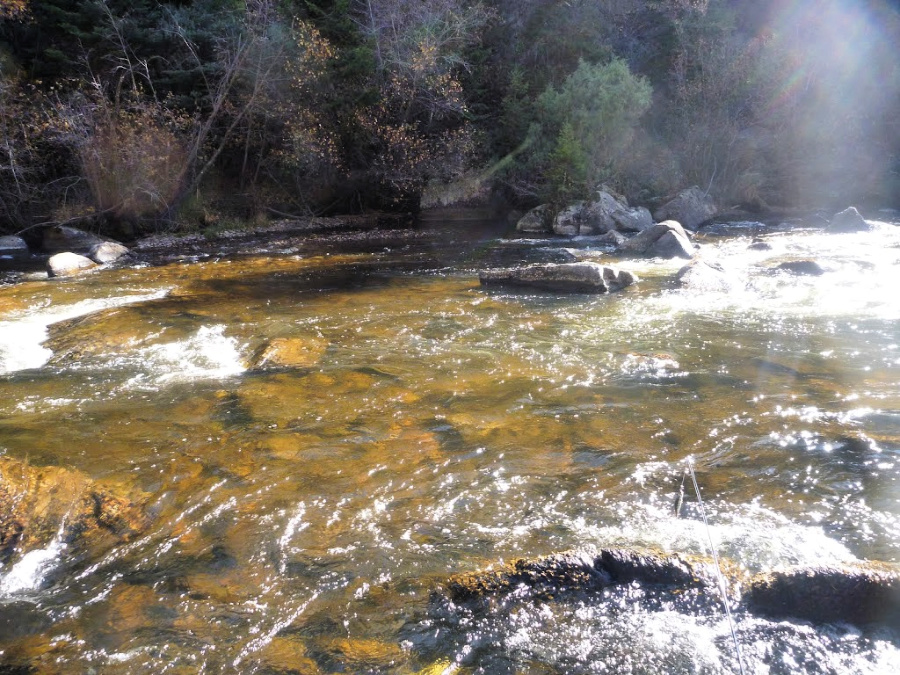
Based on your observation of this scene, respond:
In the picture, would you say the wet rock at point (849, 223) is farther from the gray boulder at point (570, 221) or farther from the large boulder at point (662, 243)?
the gray boulder at point (570, 221)

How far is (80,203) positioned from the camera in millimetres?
15047

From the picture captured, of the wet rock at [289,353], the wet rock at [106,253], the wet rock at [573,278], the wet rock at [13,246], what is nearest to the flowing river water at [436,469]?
the wet rock at [289,353]

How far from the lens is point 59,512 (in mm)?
3699

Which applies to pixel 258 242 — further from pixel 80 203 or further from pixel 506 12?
pixel 506 12

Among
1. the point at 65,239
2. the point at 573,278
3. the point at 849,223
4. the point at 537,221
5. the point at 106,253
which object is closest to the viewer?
the point at 573,278

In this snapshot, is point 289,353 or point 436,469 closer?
point 436,469

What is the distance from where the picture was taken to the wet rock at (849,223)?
50.6 ft

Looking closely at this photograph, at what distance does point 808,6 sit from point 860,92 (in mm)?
4617

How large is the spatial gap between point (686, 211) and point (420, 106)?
8611mm

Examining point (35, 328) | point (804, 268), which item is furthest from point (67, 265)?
point (804, 268)

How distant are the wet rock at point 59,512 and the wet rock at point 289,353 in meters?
2.43

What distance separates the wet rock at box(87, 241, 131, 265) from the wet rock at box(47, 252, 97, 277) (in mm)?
402

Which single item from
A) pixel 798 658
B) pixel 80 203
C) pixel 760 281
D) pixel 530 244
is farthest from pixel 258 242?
pixel 798 658

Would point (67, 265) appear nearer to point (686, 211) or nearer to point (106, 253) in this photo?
point (106, 253)
